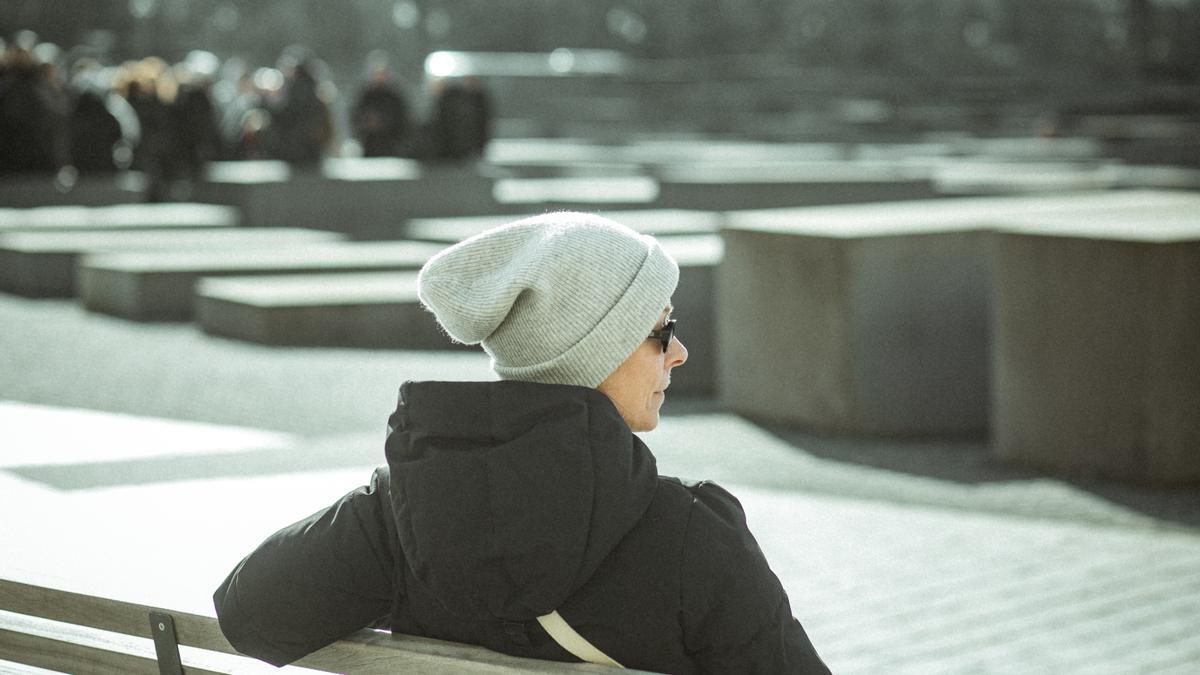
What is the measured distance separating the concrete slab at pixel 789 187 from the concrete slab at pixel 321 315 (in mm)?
6498

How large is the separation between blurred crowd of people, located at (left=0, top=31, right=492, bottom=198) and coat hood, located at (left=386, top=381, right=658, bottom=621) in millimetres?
18125

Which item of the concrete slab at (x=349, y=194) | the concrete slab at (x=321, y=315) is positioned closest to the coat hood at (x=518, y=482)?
the concrete slab at (x=321, y=315)

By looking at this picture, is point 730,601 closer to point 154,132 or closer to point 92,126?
point 154,132

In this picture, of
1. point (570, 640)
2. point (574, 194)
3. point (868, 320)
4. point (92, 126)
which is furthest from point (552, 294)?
point (92, 126)

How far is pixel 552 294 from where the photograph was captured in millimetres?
2143

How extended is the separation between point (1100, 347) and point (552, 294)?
18.9 ft

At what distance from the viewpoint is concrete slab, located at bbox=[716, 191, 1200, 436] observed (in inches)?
345

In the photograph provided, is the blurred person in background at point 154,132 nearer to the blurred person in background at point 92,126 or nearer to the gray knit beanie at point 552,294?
the blurred person in background at point 92,126

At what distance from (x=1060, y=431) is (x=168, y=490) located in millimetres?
3906

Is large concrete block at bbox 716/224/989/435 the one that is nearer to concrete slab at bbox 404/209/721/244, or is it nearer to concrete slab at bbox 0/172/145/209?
concrete slab at bbox 404/209/721/244


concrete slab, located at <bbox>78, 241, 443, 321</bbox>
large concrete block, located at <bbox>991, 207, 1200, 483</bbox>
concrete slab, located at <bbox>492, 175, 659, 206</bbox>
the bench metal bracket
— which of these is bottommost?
concrete slab, located at <bbox>492, 175, 659, 206</bbox>

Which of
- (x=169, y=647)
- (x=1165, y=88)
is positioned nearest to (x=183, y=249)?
(x=169, y=647)

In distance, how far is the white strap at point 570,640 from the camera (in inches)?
84.3

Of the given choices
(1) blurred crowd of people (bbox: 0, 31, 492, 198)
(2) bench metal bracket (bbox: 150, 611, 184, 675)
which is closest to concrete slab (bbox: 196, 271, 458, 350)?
(1) blurred crowd of people (bbox: 0, 31, 492, 198)
